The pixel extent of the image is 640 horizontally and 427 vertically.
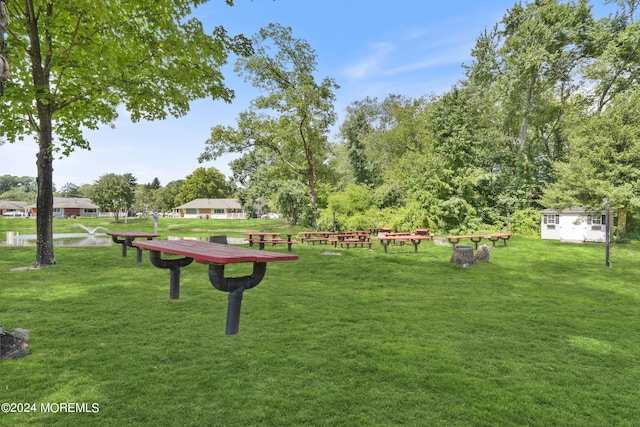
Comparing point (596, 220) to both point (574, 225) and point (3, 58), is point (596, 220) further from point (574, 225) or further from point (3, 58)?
point (3, 58)

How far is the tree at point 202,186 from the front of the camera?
8750 cm

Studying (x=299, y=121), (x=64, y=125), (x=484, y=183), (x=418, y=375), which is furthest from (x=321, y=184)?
(x=418, y=375)

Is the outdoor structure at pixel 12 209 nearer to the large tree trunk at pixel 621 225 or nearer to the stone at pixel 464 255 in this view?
the stone at pixel 464 255

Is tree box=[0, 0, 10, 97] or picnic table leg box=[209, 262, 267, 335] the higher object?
tree box=[0, 0, 10, 97]

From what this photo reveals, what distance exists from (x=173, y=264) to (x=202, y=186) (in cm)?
8542

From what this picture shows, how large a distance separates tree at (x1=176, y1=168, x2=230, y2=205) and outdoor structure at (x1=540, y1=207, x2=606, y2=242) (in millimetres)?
76254

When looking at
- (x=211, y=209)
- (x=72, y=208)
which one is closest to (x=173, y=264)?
(x=211, y=209)

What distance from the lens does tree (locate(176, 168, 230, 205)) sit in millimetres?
87500

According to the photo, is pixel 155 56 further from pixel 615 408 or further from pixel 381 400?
pixel 615 408

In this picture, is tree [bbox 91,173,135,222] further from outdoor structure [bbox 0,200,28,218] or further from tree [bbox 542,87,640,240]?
tree [bbox 542,87,640,240]

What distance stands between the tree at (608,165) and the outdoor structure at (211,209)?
65.3m

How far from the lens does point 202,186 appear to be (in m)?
87.7

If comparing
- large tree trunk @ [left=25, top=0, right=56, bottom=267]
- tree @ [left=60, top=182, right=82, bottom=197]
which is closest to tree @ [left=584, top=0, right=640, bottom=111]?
large tree trunk @ [left=25, top=0, right=56, bottom=267]

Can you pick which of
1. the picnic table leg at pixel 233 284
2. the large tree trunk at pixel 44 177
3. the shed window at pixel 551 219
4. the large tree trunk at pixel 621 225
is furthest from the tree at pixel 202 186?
the picnic table leg at pixel 233 284
